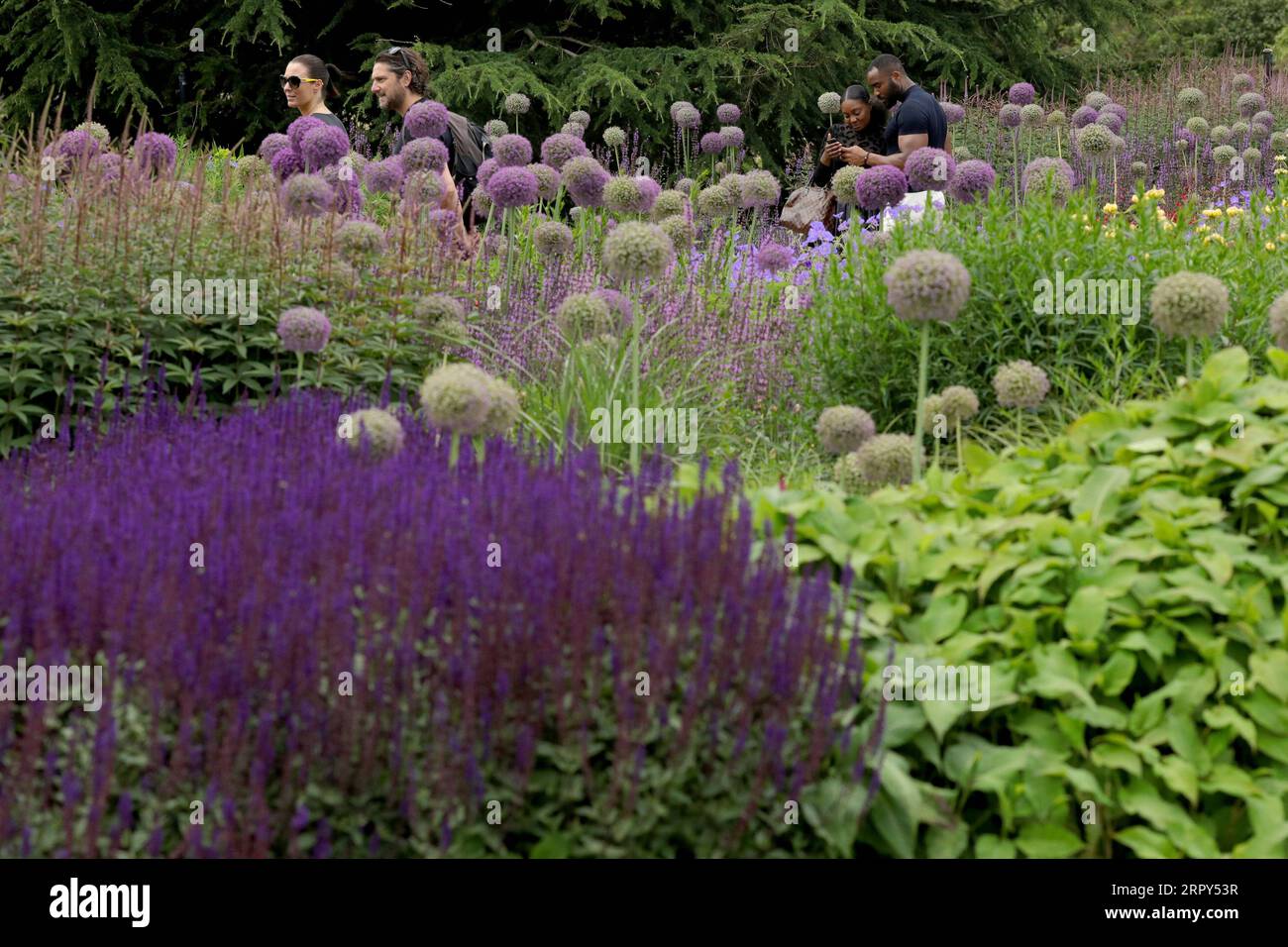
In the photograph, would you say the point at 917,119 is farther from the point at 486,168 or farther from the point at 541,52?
the point at 541,52

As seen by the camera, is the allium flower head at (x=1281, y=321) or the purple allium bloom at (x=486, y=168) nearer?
the allium flower head at (x=1281, y=321)

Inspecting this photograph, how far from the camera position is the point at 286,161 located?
652 centimetres

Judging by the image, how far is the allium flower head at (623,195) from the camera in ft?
19.5

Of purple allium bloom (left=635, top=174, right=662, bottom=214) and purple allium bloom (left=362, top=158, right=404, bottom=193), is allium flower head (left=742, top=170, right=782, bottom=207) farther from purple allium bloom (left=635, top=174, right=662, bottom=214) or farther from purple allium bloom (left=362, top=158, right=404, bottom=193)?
purple allium bloom (left=362, top=158, right=404, bottom=193)

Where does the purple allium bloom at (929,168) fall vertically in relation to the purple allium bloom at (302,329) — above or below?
above

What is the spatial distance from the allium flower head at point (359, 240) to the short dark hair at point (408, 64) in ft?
10.2

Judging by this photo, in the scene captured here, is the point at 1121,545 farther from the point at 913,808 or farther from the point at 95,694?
the point at 95,694

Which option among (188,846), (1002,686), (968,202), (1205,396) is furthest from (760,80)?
(188,846)

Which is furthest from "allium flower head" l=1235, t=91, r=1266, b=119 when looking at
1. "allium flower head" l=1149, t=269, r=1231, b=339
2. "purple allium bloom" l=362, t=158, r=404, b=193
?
"allium flower head" l=1149, t=269, r=1231, b=339

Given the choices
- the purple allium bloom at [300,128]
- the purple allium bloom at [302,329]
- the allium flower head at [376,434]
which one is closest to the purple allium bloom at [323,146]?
the purple allium bloom at [300,128]

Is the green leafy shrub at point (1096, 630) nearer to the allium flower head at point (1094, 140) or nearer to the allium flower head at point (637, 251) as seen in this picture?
the allium flower head at point (637, 251)

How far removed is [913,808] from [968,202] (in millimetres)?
4673

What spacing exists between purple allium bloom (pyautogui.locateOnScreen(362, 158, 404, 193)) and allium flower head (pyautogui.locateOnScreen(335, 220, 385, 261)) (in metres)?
1.18

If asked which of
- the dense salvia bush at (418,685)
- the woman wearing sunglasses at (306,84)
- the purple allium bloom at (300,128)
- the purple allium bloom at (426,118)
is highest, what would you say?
the woman wearing sunglasses at (306,84)
